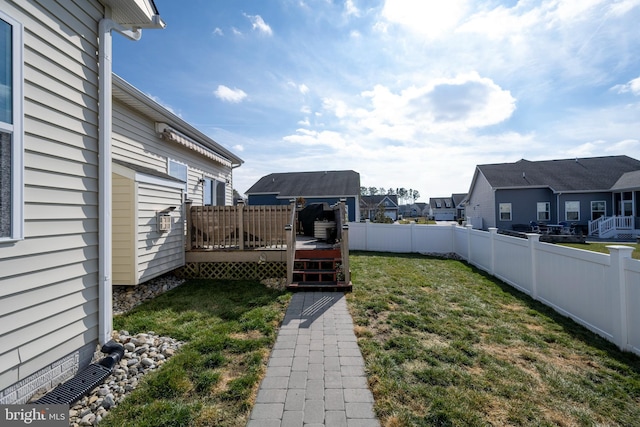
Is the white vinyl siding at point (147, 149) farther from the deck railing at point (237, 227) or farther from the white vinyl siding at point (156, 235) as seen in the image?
the deck railing at point (237, 227)

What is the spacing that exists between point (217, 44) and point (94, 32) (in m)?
5.62

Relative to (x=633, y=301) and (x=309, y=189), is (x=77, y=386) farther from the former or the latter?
(x=309, y=189)

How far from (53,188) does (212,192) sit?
7195 mm

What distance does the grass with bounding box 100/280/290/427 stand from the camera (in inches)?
82.9

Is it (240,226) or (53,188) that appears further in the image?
(240,226)

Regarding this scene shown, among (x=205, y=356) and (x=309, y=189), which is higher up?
(x=309, y=189)

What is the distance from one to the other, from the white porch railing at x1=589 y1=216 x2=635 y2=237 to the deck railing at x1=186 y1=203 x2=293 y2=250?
20.9 meters

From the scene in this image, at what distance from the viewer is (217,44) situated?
7.68m

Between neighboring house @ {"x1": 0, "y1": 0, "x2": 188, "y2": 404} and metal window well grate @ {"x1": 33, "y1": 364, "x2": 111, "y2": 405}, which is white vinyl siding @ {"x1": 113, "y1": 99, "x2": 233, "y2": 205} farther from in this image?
metal window well grate @ {"x1": 33, "y1": 364, "x2": 111, "y2": 405}

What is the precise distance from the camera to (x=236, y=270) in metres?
6.59

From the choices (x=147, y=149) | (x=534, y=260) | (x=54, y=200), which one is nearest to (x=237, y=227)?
(x=147, y=149)

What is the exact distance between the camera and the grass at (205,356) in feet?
6.91

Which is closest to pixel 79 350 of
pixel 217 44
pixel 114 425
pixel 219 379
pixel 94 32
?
pixel 114 425
